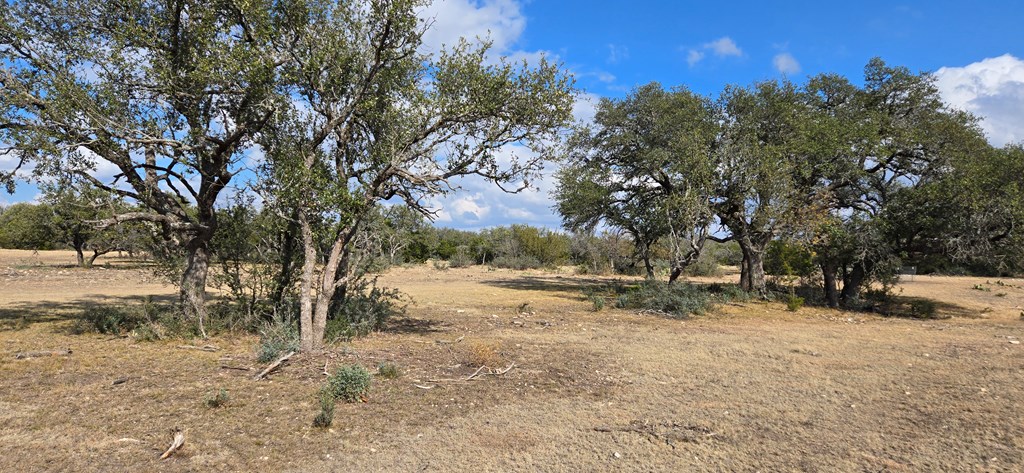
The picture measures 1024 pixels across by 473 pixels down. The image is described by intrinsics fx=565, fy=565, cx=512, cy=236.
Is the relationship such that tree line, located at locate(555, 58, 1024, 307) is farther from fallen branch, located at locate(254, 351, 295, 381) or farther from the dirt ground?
fallen branch, located at locate(254, 351, 295, 381)

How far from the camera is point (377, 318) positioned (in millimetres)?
12383

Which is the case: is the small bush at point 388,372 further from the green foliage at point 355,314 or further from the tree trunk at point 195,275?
the tree trunk at point 195,275

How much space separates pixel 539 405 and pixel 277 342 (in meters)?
4.81

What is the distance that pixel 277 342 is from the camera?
924 cm

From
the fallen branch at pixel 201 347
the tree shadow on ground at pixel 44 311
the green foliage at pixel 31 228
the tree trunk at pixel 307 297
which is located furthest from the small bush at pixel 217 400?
the green foliage at pixel 31 228

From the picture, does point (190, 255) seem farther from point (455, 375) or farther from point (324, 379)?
point (455, 375)

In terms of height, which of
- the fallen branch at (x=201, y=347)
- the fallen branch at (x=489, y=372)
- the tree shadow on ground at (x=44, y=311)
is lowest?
the fallen branch at (x=489, y=372)

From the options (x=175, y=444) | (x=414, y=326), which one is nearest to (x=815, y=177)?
(x=414, y=326)

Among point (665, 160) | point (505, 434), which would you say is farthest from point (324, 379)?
point (665, 160)

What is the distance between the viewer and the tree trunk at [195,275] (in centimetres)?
1141

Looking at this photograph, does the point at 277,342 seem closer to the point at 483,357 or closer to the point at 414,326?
the point at 483,357

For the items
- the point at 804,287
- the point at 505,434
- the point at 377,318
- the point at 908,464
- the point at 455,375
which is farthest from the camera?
the point at 804,287

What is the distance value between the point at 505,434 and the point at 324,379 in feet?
10.7

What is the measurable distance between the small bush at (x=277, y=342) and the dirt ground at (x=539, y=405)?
240mm
